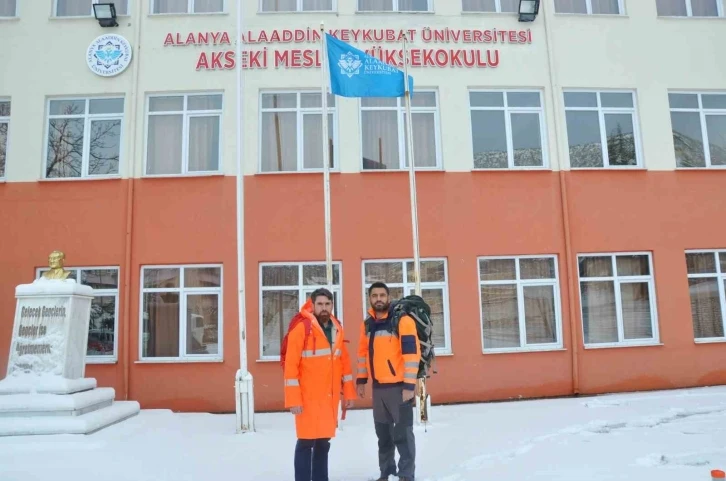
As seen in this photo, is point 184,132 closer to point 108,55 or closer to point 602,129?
point 108,55

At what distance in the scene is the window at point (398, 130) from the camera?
11203mm

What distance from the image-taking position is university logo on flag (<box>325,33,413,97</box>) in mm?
8445

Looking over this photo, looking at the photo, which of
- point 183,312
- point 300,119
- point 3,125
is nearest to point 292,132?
point 300,119

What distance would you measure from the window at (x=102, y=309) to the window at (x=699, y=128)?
1158 cm

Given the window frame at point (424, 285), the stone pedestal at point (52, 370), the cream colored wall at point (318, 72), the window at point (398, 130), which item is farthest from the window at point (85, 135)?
the window frame at point (424, 285)

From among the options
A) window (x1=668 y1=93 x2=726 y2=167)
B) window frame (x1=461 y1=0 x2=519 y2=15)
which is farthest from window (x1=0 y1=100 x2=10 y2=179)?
window (x1=668 y1=93 x2=726 y2=167)

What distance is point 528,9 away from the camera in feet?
37.6

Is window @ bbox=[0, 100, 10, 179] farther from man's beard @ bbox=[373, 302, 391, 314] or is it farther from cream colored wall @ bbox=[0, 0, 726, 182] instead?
man's beard @ bbox=[373, 302, 391, 314]

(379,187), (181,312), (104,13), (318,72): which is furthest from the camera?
(318,72)

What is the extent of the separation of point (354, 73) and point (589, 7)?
255 inches

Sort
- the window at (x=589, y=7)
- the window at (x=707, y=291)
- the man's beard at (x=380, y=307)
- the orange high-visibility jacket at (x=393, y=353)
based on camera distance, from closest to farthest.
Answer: the orange high-visibility jacket at (x=393, y=353) → the man's beard at (x=380, y=307) → the window at (x=707, y=291) → the window at (x=589, y=7)

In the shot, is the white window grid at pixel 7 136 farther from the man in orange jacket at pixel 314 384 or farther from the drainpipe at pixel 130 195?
the man in orange jacket at pixel 314 384

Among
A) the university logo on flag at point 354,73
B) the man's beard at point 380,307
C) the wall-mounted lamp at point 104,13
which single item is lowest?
the man's beard at point 380,307

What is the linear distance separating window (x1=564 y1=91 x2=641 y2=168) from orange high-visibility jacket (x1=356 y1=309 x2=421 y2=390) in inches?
297
